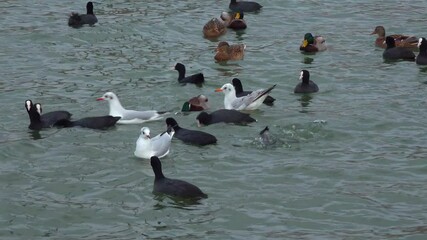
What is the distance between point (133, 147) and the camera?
21.5 meters

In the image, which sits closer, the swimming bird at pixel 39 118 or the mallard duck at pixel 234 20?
the swimming bird at pixel 39 118

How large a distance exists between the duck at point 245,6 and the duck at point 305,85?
9.09m

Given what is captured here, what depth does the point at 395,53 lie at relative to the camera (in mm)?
28156

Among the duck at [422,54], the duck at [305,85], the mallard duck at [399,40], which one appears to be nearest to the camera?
the duck at [305,85]

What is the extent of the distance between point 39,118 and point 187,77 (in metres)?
4.54

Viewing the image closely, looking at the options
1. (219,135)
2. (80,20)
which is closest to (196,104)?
(219,135)

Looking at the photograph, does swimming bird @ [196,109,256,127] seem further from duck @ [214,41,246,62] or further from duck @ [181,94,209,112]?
duck @ [214,41,246,62]

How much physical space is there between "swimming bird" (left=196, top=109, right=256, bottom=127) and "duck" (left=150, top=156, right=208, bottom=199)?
379 centimetres

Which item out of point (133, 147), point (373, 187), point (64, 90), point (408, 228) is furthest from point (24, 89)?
point (408, 228)

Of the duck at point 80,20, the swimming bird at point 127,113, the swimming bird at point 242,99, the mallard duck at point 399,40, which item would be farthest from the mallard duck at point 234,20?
the swimming bird at point 127,113

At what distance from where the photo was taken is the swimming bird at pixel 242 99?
23.7 metres

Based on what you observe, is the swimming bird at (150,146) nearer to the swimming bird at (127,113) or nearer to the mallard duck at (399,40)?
the swimming bird at (127,113)

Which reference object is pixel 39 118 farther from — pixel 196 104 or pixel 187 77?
pixel 187 77

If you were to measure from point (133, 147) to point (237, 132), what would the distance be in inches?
82.3
